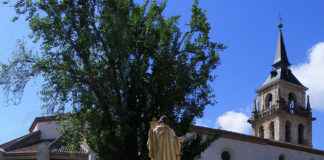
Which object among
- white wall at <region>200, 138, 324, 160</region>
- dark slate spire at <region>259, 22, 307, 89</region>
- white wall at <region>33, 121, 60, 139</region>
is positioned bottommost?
white wall at <region>200, 138, 324, 160</region>

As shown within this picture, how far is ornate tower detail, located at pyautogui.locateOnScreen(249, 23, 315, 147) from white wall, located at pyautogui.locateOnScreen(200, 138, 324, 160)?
1909cm

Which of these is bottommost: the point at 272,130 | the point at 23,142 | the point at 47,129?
the point at 23,142

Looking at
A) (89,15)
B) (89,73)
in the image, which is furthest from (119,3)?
(89,73)

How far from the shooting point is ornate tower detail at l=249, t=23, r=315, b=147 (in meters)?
67.6

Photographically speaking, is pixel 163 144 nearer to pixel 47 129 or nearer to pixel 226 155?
pixel 47 129

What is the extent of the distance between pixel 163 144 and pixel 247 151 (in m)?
31.9

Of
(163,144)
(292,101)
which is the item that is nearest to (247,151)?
(292,101)

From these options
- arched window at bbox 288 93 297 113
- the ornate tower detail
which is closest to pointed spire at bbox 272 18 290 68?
the ornate tower detail

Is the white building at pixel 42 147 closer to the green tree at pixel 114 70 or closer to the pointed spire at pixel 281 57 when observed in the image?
the green tree at pixel 114 70

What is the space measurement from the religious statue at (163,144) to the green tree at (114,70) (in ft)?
36.4

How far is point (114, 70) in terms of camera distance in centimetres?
2636

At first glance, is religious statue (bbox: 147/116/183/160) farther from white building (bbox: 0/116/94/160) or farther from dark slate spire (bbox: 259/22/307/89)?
dark slate spire (bbox: 259/22/307/89)

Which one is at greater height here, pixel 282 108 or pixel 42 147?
pixel 282 108

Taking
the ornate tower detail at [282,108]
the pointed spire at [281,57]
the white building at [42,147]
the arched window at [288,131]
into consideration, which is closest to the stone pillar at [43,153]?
the white building at [42,147]
